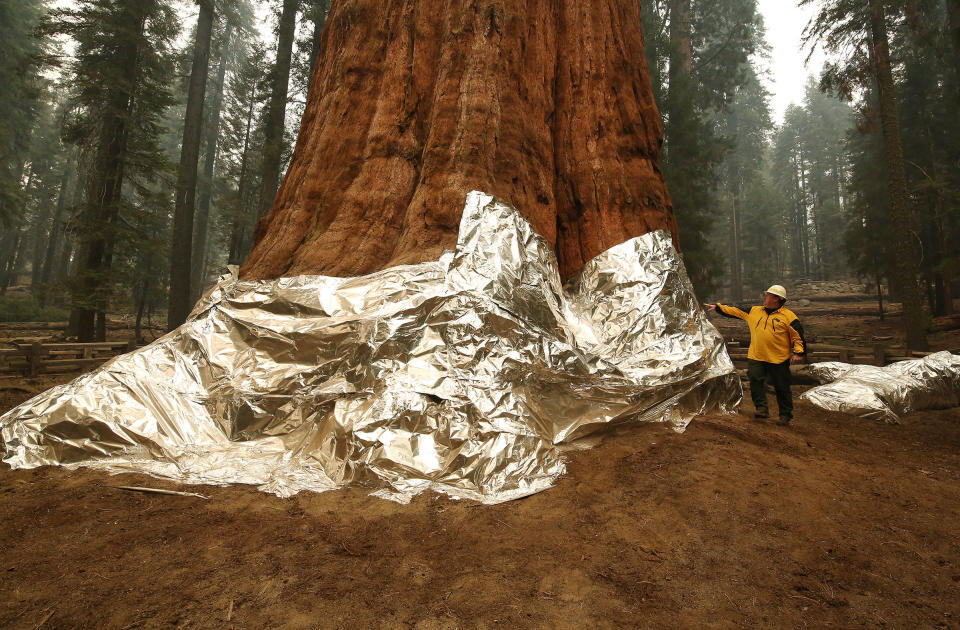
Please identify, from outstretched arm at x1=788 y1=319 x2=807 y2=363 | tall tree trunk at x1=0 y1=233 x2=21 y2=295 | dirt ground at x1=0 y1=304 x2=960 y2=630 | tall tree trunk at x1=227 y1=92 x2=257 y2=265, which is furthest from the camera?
tall tree trunk at x1=0 y1=233 x2=21 y2=295

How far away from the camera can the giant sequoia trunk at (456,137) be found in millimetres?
4852

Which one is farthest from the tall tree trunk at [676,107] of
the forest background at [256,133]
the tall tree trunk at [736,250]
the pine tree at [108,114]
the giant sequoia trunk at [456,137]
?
the tall tree trunk at [736,250]

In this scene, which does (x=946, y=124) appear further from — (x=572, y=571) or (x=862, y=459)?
(x=572, y=571)

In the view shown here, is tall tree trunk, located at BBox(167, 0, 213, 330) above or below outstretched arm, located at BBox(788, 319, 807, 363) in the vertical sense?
above

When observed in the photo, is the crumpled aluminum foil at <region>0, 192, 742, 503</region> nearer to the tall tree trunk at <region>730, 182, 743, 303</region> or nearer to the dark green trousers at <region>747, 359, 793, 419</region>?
the dark green trousers at <region>747, 359, 793, 419</region>

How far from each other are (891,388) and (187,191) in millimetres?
16378

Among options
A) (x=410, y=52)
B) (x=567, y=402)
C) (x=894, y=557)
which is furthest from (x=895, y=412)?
(x=410, y=52)

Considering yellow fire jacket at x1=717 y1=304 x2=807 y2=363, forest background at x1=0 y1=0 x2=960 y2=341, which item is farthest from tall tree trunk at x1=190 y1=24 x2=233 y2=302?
yellow fire jacket at x1=717 y1=304 x2=807 y2=363

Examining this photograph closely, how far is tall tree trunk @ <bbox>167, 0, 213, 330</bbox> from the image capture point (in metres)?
12.1

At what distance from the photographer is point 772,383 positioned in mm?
4941

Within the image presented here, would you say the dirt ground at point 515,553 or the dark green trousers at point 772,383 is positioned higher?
the dark green trousers at point 772,383

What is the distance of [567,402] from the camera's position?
3.76 meters

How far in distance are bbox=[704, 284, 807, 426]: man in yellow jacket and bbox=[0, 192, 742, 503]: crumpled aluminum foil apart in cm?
63

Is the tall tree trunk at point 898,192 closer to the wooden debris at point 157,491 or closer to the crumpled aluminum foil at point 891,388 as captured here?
the crumpled aluminum foil at point 891,388
